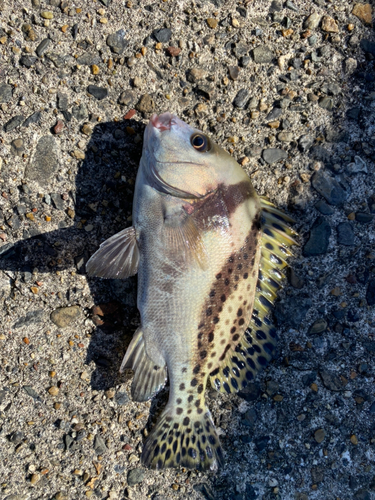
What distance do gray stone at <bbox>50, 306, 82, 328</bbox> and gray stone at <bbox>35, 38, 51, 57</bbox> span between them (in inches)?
66.0

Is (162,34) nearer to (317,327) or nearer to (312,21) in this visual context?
(312,21)

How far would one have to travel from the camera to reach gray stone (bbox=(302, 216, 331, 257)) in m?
3.22

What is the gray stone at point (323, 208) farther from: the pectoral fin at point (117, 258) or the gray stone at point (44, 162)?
the gray stone at point (44, 162)

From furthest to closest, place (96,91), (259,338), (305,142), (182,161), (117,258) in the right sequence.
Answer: (305,142) < (96,91) < (259,338) < (117,258) < (182,161)

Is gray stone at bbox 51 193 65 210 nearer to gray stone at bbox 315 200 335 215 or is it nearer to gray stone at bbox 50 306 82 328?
gray stone at bbox 50 306 82 328

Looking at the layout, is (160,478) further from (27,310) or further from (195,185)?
(195,185)

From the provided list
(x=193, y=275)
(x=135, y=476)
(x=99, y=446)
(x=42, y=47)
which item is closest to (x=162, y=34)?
(x=42, y=47)

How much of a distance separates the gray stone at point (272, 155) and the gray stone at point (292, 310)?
0.95 metres

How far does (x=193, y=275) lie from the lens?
2.77 meters

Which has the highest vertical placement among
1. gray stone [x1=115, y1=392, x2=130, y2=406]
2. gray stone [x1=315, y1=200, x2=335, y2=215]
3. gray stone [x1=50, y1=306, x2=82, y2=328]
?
gray stone [x1=315, y1=200, x2=335, y2=215]

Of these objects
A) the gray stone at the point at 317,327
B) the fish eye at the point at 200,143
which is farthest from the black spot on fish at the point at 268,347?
the fish eye at the point at 200,143

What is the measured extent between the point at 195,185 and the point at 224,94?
85cm

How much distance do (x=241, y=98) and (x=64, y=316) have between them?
1896mm

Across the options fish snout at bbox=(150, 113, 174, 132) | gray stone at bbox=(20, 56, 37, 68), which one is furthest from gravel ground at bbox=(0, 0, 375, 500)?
fish snout at bbox=(150, 113, 174, 132)
